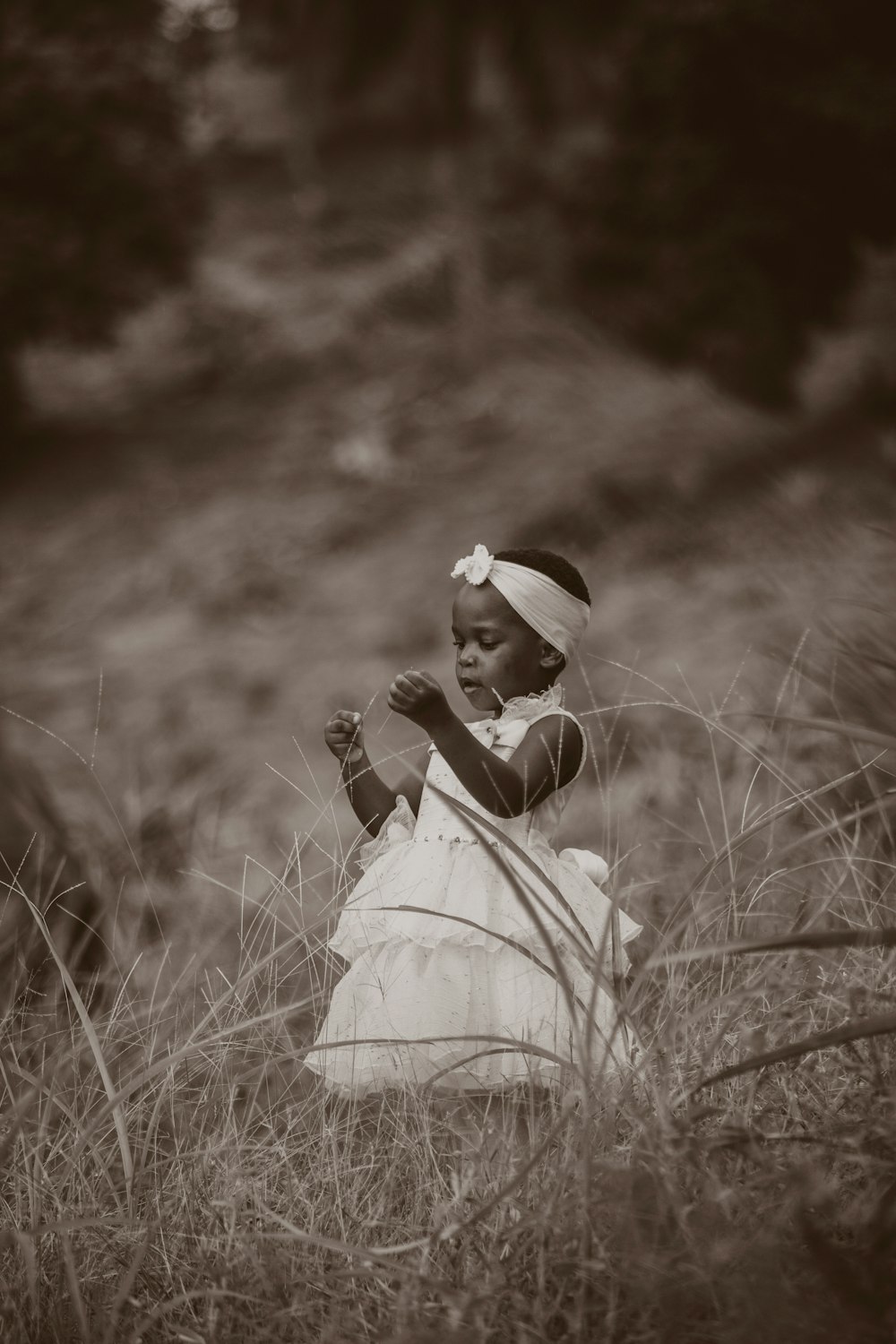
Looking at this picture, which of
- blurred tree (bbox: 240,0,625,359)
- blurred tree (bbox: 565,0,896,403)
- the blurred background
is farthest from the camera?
blurred tree (bbox: 240,0,625,359)

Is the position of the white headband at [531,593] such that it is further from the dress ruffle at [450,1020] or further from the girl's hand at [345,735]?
the dress ruffle at [450,1020]

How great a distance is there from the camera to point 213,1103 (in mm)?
1881

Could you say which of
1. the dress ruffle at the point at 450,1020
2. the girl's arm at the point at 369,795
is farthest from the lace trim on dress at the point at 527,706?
the dress ruffle at the point at 450,1020

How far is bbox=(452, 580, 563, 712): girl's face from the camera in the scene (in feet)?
6.33

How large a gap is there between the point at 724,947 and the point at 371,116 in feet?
36.0

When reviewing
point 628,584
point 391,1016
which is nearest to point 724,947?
point 391,1016

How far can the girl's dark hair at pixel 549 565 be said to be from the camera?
1.97 metres

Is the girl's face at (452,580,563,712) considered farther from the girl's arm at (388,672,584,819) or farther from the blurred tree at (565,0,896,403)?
the blurred tree at (565,0,896,403)

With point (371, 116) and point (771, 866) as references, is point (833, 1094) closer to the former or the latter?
point (771, 866)

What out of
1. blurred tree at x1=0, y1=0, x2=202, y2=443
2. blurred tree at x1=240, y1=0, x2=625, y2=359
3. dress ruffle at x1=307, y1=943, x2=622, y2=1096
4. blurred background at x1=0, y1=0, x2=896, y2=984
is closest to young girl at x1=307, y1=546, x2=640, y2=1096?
dress ruffle at x1=307, y1=943, x2=622, y2=1096

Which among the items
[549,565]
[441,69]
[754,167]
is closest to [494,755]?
[549,565]

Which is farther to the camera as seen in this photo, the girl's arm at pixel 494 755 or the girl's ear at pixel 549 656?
the girl's ear at pixel 549 656

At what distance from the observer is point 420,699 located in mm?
1692

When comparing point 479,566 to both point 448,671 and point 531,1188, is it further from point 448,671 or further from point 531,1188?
point 448,671
